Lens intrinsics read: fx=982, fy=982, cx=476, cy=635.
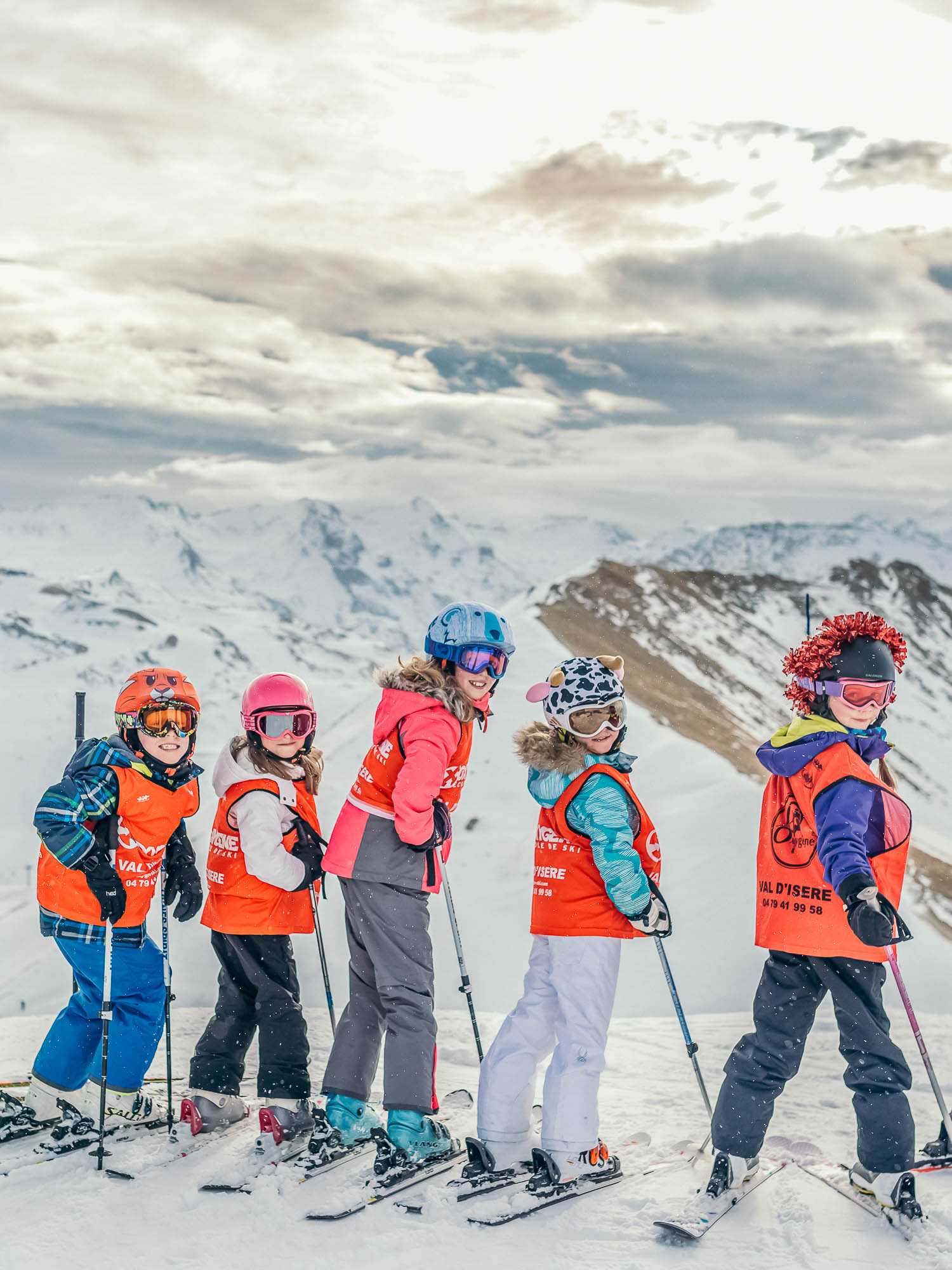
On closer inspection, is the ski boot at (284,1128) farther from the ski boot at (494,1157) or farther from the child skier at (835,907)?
the child skier at (835,907)

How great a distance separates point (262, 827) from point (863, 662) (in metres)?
3.24

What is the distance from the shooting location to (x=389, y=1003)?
5.05 m

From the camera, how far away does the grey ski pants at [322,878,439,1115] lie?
495 cm

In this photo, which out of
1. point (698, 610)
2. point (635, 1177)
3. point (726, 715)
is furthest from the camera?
point (698, 610)

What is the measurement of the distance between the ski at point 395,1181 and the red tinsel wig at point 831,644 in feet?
9.52

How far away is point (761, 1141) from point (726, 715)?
31.4 meters

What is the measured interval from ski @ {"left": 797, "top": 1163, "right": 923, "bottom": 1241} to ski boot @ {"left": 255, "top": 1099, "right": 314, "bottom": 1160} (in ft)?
8.34

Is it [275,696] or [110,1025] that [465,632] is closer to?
[275,696]

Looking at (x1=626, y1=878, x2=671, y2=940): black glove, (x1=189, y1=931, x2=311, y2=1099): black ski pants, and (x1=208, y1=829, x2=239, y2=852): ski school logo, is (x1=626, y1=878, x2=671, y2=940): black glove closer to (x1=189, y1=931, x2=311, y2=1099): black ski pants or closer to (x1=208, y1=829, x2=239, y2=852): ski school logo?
(x1=189, y1=931, x2=311, y2=1099): black ski pants

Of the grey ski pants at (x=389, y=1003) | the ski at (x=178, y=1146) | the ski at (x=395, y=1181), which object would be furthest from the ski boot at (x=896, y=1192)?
the ski at (x=178, y=1146)

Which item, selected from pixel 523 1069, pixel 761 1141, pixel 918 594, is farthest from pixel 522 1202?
pixel 918 594

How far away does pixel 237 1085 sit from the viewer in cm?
549

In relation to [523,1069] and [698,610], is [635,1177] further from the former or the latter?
[698,610]

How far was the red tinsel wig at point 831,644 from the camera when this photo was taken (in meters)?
4.88
